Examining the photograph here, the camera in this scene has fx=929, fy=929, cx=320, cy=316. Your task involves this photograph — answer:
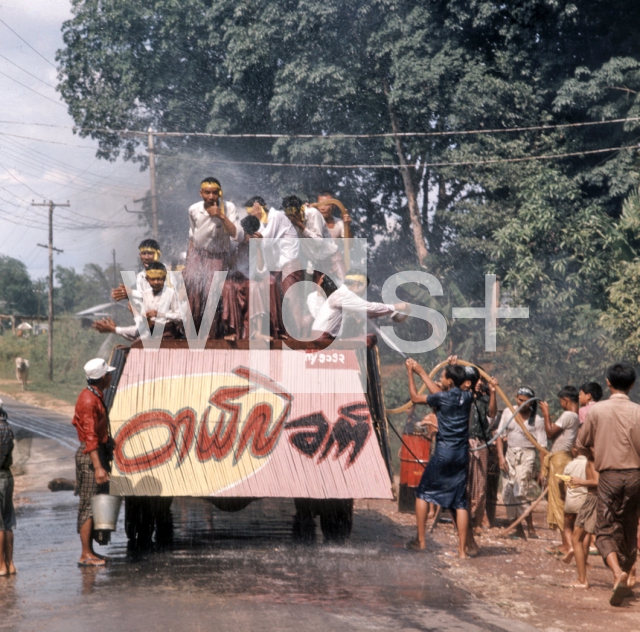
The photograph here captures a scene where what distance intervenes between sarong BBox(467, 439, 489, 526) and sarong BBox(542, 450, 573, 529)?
48.7 inches

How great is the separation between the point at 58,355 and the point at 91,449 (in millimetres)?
38196

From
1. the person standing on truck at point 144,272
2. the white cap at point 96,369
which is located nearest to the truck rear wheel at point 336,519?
the white cap at point 96,369

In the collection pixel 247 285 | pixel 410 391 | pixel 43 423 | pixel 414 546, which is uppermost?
pixel 247 285

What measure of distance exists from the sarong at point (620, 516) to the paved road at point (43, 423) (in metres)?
14.6

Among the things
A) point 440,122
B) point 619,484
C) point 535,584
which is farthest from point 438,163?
point 619,484

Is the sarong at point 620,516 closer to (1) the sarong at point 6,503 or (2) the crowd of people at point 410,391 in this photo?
(2) the crowd of people at point 410,391

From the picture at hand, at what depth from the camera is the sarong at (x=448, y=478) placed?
8.20 metres

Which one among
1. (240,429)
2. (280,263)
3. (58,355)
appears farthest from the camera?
(58,355)

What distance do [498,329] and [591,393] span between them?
11250 millimetres

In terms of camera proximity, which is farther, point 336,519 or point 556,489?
point 556,489

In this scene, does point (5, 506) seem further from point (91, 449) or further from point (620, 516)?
point (620, 516)

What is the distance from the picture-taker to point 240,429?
748 centimetres

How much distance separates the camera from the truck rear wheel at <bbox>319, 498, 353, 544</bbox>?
8.38 metres

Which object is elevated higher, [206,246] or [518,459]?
[206,246]
